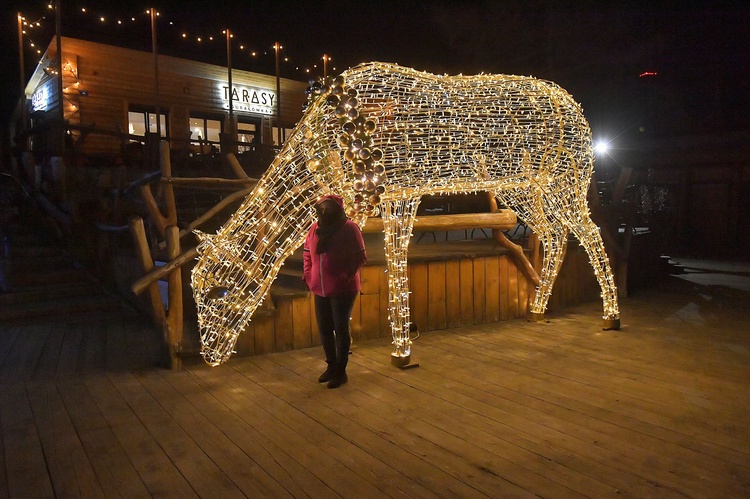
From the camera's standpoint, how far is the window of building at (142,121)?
15086mm

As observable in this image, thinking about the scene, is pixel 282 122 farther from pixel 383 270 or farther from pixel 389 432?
pixel 389 432

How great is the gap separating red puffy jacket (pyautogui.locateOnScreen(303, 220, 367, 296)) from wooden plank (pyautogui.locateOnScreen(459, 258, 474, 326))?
2.36 meters

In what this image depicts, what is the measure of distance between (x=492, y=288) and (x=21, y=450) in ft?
16.0

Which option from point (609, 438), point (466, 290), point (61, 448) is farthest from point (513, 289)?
point (61, 448)

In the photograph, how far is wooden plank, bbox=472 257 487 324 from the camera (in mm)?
6574

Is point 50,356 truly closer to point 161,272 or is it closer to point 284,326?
point 161,272

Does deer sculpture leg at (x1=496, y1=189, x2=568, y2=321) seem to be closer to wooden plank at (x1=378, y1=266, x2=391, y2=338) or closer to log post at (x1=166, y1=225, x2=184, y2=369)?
wooden plank at (x1=378, y1=266, x2=391, y2=338)

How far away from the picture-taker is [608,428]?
344 centimetres

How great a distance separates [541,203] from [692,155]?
32.8 feet

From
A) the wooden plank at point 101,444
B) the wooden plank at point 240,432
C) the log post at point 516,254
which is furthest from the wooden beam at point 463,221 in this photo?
the wooden plank at point 101,444

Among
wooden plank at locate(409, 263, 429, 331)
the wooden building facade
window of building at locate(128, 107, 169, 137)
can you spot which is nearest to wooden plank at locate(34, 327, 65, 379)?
wooden plank at locate(409, 263, 429, 331)

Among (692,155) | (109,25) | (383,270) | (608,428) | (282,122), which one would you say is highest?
(109,25)

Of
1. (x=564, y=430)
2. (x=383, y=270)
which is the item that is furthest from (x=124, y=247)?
(x=564, y=430)

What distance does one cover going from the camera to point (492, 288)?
670 centimetres
